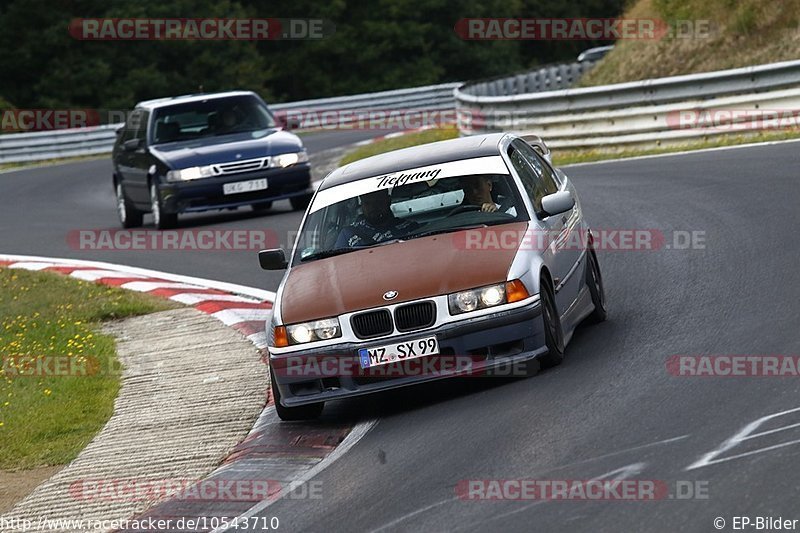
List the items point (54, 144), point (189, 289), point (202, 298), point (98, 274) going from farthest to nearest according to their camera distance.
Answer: point (54, 144)
point (98, 274)
point (189, 289)
point (202, 298)

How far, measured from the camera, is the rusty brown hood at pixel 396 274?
838 centimetres

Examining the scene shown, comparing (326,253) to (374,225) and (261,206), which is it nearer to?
(374,225)

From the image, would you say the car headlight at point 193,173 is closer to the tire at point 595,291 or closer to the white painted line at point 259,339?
the white painted line at point 259,339

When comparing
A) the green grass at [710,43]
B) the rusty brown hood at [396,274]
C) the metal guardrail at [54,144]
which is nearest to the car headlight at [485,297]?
the rusty brown hood at [396,274]

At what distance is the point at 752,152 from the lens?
17469 mm

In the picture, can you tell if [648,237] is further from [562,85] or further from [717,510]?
[562,85]

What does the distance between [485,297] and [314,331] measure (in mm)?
987

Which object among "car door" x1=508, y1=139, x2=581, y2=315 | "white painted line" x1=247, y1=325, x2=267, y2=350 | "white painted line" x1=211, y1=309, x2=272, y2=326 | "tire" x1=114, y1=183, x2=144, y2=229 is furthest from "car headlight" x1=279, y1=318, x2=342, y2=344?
"tire" x1=114, y1=183, x2=144, y2=229

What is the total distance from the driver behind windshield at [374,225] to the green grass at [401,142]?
1671cm

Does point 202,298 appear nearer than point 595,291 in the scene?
No

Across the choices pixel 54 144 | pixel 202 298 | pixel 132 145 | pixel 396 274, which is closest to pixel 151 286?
pixel 202 298

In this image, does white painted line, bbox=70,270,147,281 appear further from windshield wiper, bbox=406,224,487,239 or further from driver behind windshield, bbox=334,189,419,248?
windshield wiper, bbox=406,224,487,239

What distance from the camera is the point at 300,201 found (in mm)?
19500

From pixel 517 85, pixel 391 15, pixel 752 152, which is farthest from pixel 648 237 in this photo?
pixel 391 15
